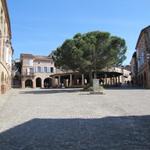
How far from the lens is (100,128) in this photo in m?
9.30

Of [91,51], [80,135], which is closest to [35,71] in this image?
[91,51]

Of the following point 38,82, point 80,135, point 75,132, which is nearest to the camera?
→ point 80,135

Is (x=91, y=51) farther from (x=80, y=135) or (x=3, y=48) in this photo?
(x=80, y=135)

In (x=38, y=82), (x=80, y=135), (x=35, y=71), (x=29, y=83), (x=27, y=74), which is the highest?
(x=35, y=71)

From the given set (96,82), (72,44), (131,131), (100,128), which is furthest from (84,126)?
(72,44)

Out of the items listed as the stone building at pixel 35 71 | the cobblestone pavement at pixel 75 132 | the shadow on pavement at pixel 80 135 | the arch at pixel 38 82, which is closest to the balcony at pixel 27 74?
the stone building at pixel 35 71

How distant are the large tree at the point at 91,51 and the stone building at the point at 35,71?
1488 inches

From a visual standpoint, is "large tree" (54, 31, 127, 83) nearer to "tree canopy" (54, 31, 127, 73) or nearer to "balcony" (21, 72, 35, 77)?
"tree canopy" (54, 31, 127, 73)

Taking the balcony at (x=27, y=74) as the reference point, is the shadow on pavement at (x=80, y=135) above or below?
below

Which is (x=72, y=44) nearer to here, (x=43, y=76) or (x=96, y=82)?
(x=96, y=82)

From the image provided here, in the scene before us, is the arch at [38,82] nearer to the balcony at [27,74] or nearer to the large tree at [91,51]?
the balcony at [27,74]

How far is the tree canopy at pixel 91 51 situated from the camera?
32531 mm

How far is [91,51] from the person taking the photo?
32812mm

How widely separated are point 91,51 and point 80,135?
24937mm
